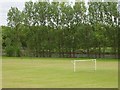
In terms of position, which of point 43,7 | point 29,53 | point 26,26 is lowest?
point 29,53

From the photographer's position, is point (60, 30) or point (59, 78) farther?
point (60, 30)

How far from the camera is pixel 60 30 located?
18562 millimetres

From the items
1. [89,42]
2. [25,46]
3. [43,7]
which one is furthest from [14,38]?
[89,42]

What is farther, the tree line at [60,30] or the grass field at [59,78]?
the tree line at [60,30]

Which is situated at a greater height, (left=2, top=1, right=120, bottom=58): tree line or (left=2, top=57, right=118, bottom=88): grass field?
(left=2, top=1, right=120, bottom=58): tree line

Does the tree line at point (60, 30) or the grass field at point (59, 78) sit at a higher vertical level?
the tree line at point (60, 30)

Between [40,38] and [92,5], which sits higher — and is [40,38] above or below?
below

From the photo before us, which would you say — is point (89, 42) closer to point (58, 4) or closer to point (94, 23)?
point (94, 23)

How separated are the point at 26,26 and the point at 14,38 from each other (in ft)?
3.67

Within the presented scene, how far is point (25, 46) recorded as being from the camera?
18.9m

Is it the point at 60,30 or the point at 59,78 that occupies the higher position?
the point at 60,30

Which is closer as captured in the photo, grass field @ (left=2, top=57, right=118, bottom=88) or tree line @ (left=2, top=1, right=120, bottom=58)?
grass field @ (left=2, top=57, right=118, bottom=88)

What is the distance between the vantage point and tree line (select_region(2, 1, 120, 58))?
17.7m

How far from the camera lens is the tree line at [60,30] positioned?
58.1 feet
